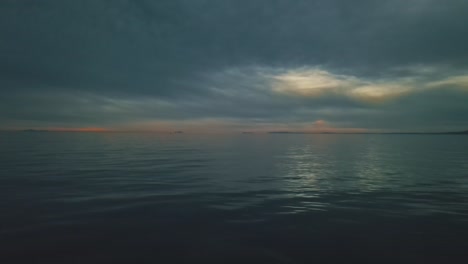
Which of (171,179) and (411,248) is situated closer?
(411,248)

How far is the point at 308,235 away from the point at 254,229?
2.25 metres

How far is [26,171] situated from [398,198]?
33427 mm

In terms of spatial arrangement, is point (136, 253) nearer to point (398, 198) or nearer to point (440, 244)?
point (440, 244)

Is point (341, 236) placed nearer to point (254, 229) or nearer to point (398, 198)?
point (254, 229)

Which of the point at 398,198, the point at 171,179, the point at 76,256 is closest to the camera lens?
the point at 76,256

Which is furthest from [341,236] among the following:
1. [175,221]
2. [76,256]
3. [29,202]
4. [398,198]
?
[29,202]

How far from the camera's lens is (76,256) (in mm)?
8219

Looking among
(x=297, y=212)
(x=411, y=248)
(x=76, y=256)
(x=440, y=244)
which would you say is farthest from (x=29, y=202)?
(x=440, y=244)

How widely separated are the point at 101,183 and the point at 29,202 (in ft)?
18.7

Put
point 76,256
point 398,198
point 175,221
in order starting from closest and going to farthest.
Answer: point 76,256
point 175,221
point 398,198

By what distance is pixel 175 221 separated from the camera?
1162 centimetres

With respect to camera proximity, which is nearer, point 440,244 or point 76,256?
point 76,256

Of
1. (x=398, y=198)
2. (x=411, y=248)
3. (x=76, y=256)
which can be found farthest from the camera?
(x=398, y=198)

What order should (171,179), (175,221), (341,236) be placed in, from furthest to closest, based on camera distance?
1. (171,179)
2. (175,221)
3. (341,236)
